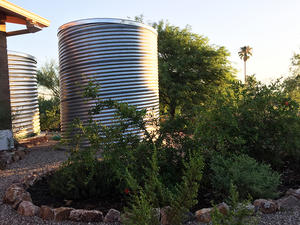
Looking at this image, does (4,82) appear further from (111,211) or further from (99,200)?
(111,211)

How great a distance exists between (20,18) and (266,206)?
925 cm

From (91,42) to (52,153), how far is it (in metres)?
3.28

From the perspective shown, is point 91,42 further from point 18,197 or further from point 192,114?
point 18,197

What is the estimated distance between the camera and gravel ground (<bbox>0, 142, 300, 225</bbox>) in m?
2.96

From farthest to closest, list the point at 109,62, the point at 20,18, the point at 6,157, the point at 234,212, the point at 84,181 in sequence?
the point at 20,18 → the point at 6,157 → the point at 109,62 → the point at 84,181 → the point at 234,212

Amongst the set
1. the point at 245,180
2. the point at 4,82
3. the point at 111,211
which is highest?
the point at 4,82

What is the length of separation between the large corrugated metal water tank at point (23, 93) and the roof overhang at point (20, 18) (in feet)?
3.18

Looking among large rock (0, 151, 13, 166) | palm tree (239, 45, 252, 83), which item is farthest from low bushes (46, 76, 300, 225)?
palm tree (239, 45, 252, 83)

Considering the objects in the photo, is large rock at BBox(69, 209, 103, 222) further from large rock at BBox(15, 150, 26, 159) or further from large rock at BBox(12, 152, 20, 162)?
large rock at BBox(15, 150, 26, 159)

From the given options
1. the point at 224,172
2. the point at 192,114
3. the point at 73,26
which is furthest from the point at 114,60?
the point at 224,172

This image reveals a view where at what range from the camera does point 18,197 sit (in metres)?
3.78

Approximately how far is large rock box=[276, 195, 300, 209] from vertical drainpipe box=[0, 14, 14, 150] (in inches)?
290

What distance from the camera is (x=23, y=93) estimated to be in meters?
9.74

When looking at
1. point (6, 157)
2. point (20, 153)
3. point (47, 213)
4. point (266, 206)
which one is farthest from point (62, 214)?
point (20, 153)
